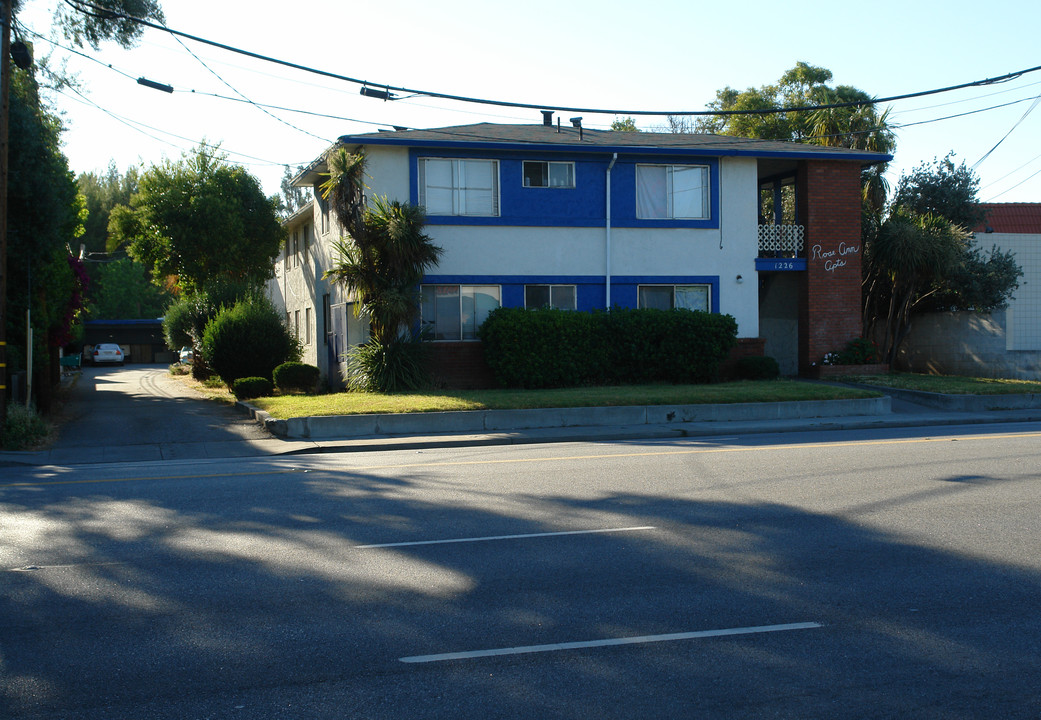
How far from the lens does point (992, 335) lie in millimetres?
25047

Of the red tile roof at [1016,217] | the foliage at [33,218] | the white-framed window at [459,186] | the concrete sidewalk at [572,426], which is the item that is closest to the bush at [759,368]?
the concrete sidewalk at [572,426]

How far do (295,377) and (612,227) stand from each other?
30.8 ft

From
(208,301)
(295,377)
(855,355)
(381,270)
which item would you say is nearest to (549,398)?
(381,270)

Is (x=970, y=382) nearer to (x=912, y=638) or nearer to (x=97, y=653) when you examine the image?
(x=912, y=638)

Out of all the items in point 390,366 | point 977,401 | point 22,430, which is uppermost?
point 390,366

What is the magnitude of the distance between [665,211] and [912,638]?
20246mm

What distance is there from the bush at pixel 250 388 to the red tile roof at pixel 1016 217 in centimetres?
2912

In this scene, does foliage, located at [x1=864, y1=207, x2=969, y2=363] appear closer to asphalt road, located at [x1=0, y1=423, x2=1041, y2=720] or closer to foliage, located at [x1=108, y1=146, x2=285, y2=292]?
asphalt road, located at [x1=0, y1=423, x2=1041, y2=720]

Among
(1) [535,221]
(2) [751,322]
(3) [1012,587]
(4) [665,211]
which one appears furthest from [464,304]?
(3) [1012,587]

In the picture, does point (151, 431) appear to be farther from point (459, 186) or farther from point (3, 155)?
point (459, 186)

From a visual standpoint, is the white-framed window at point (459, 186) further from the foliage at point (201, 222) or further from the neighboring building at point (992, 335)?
the neighboring building at point (992, 335)

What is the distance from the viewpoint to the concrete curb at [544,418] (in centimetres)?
1680

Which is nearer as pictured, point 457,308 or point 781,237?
point 457,308

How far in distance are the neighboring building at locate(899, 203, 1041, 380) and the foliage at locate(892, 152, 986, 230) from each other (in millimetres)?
1486
